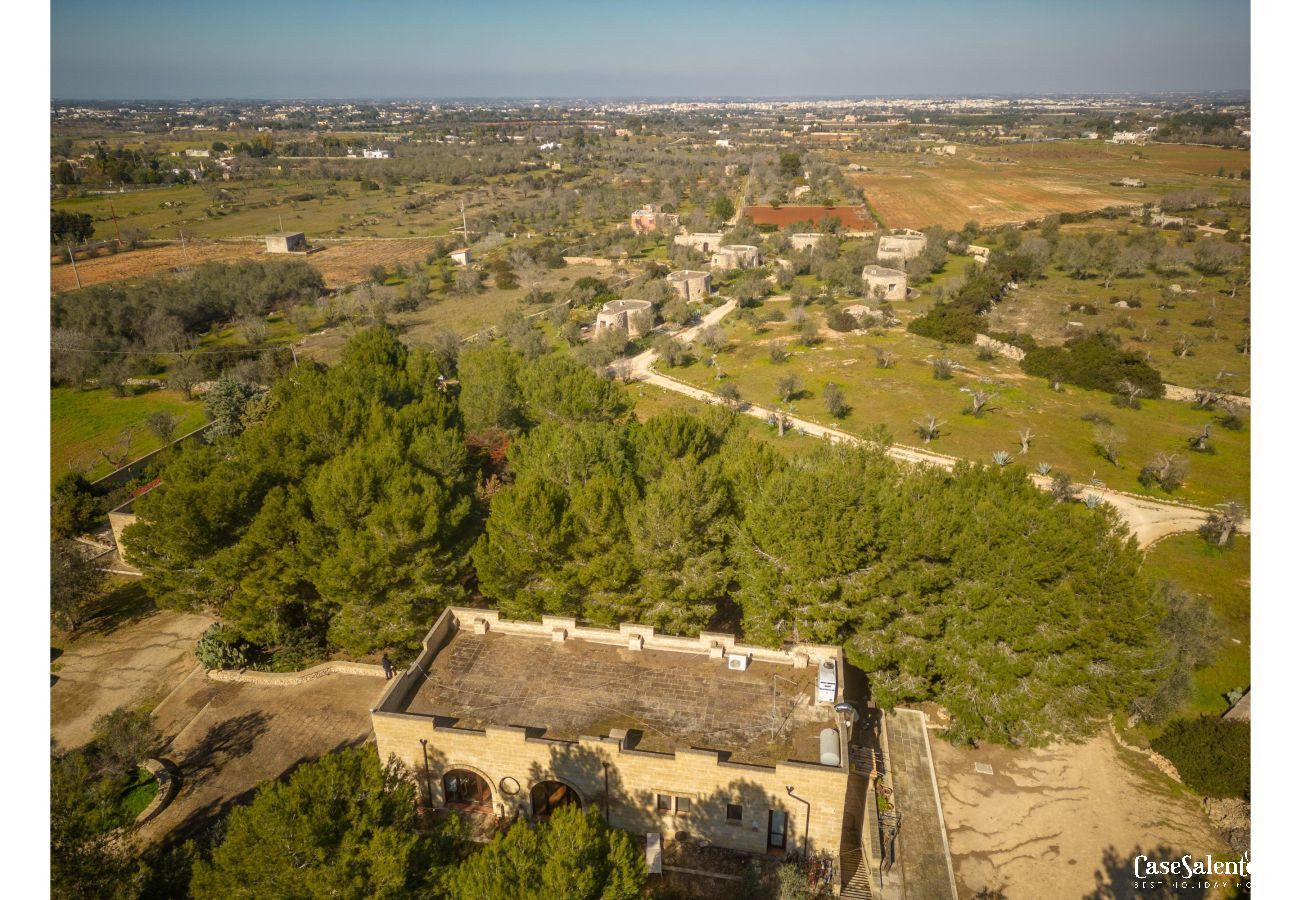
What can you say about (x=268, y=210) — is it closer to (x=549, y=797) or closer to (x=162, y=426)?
(x=162, y=426)

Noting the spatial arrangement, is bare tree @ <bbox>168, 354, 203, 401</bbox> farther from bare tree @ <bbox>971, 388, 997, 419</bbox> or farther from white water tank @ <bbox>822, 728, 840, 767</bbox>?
bare tree @ <bbox>971, 388, 997, 419</bbox>

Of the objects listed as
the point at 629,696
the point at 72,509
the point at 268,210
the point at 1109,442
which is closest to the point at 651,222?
the point at 268,210

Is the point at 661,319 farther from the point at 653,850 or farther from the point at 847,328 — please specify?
the point at 653,850

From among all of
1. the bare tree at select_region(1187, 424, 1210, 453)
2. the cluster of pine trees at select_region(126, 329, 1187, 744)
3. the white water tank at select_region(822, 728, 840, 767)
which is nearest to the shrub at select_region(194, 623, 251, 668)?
the cluster of pine trees at select_region(126, 329, 1187, 744)

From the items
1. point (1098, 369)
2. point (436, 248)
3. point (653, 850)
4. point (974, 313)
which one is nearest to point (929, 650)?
point (653, 850)

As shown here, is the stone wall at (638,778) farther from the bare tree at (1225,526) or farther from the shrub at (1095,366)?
the shrub at (1095,366)
